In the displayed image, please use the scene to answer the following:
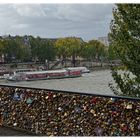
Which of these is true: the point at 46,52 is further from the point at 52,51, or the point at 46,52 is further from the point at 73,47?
the point at 73,47

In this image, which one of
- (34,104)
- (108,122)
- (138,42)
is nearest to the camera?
(108,122)

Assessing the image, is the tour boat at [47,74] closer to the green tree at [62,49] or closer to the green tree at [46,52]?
the green tree at [46,52]

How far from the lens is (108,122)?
491 cm

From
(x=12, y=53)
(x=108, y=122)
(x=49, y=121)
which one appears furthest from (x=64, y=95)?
(x=12, y=53)

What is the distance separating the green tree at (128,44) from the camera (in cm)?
869

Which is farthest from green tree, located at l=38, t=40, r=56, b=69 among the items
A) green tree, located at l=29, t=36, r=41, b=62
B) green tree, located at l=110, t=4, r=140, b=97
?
green tree, located at l=110, t=4, r=140, b=97

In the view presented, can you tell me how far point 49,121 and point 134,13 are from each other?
3.99 metres

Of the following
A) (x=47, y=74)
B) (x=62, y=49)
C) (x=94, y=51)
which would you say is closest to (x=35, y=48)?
(x=62, y=49)

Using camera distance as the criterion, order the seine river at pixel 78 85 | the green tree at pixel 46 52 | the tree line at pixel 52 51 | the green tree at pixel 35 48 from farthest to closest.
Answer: the green tree at pixel 35 48, the green tree at pixel 46 52, the tree line at pixel 52 51, the seine river at pixel 78 85

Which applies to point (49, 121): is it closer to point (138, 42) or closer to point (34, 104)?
point (34, 104)

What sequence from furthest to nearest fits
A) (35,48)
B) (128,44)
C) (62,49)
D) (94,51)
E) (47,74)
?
(94,51) < (62,49) < (35,48) < (47,74) < (128,44)

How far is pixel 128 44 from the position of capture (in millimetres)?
8711

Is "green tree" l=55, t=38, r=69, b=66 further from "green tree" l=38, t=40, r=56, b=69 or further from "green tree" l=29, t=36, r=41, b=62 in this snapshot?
"green tree" l=29, t=36, r=41, b=62

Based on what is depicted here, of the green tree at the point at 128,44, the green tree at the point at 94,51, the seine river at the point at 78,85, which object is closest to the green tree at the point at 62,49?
the green tree at the point at 94,51
